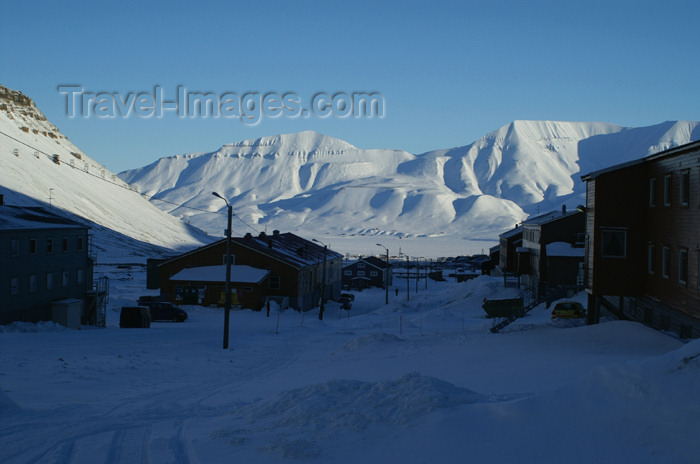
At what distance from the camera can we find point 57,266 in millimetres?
37188

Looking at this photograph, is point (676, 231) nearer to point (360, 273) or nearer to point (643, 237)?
point (643, 237)

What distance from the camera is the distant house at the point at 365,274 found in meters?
96.1

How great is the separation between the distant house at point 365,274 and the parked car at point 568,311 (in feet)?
205

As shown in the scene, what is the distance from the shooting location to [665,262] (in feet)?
76.6

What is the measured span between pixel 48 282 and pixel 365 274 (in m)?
65.3

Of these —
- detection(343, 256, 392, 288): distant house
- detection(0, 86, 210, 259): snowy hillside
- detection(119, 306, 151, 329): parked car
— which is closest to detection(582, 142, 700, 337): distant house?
detection(119, 306, 151, 329): parked car

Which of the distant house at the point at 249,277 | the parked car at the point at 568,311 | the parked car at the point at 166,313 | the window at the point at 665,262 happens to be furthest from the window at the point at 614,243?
the distant house at the point at 249,277

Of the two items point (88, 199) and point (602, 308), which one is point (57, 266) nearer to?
point (602, 308)

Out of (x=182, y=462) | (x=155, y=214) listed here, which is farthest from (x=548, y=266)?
(x=155, y=214)

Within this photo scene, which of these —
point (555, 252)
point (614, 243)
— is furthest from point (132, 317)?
point (555, 252)

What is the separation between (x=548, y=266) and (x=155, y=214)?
148708 mm

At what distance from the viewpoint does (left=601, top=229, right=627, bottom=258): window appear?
25403mm

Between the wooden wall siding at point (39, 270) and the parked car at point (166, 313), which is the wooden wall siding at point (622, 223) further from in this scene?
the wooden wall siding at point (39, 270)

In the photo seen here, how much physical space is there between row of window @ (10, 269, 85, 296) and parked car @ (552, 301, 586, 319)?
27074 millimetres
